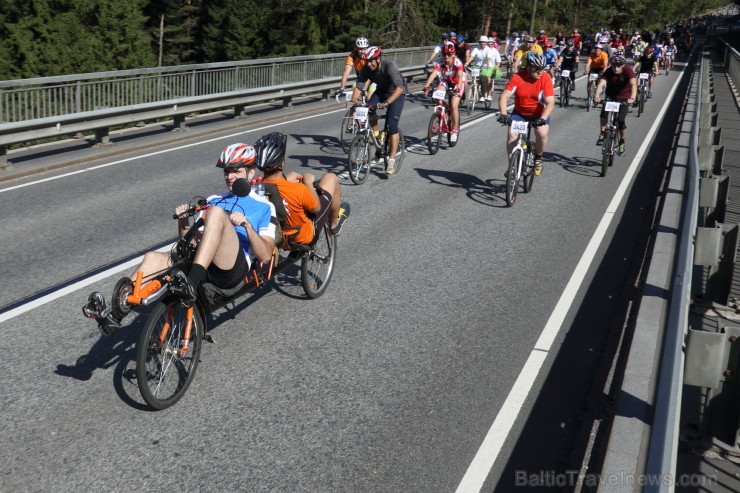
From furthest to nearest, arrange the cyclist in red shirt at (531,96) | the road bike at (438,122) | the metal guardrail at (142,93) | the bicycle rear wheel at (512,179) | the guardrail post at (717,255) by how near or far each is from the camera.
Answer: the road bike at (438,122) < the metal guardrail at (142,93) < the cyclist in red shirt at (531,96) < the bicycle rear wheel at (512,179) < the guardrail post at (717,255)

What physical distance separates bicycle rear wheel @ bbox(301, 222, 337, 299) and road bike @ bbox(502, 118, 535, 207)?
165 inches

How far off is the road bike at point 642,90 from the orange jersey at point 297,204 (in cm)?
1860

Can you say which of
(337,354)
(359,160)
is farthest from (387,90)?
(337,354)

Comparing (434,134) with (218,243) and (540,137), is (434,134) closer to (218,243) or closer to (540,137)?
(540,137)

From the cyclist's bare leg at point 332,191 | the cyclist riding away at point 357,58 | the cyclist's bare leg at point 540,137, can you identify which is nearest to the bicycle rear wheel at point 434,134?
the cyclist riding away at point 357,58

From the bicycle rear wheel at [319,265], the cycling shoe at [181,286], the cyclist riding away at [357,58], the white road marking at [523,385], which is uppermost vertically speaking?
the cyclist riding away at [357,58]

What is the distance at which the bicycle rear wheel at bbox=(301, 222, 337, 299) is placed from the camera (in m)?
7.67

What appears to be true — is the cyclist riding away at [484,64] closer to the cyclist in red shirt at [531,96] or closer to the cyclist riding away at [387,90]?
the cyclist riding away at [387,90]

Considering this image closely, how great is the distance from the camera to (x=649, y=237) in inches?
413

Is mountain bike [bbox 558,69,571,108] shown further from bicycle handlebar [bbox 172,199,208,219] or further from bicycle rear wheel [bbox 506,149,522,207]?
bicycle handlebar [bbox 172,199,208,219]

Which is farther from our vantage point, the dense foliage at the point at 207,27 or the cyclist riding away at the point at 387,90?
the dense foliage at the point at 207,27

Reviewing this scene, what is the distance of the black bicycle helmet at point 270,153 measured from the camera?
7.23 metres

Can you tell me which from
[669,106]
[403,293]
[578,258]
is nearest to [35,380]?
[403,293]

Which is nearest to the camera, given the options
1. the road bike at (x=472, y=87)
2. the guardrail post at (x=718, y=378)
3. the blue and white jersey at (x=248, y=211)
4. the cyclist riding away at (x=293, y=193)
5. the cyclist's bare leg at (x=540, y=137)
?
the guardrail post at (x=718, y=378)
